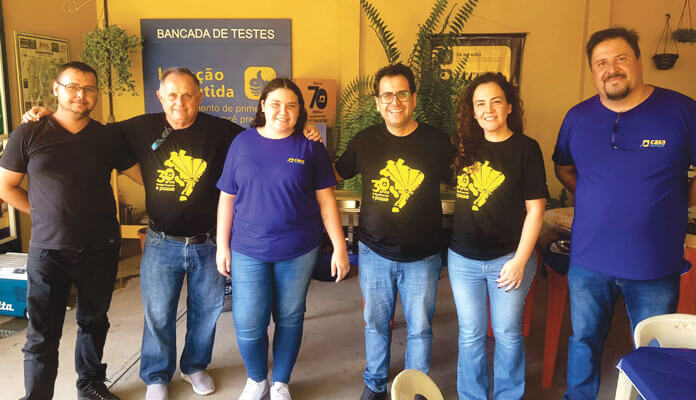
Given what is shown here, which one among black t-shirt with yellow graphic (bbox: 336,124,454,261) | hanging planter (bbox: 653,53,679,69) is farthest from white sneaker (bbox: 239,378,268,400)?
hanging planter (bbox: 653,53,679,69)

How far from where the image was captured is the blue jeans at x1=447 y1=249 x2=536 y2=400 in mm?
1850

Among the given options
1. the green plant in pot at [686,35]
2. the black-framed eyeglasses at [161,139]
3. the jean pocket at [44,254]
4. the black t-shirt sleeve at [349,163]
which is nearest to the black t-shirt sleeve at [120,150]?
the black-framed eyeglasses at [161,139]

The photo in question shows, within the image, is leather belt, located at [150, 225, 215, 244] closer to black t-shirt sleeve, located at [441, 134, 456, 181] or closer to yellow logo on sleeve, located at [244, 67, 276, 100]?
black t-shirt sleeve, located at [441, 134, 456, 181]

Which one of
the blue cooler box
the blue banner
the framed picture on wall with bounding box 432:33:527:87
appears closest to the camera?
the blue cooler box

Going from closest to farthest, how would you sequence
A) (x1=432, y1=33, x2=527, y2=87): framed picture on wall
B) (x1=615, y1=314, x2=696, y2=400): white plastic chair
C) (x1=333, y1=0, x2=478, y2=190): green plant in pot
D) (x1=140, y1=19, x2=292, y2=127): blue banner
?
1. (x1=615, y1=314, x2=696, y2=400): white plastic chair
2. (x1=333, y1=0, x2=478, y2=190): green plant in pot
3. (x1=432, y1=33, x2=527, y2=87): framed picture on wall
4. (x1=140, y1=19, x2=292, y2=127): blue banner

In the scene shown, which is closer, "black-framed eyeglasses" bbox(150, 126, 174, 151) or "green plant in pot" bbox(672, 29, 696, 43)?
"black-framed eyeglasses" bbox(150, 126, 174, 151)

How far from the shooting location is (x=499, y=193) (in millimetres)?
1827

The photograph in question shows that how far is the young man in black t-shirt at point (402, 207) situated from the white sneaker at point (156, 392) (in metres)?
0.97

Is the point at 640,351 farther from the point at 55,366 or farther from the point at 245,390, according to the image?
the point at 55,366

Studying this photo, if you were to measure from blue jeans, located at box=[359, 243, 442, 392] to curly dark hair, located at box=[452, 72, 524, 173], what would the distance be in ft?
1.39

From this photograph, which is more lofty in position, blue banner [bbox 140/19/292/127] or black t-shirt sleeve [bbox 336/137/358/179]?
blue banner [bbox 140/19/292/127]

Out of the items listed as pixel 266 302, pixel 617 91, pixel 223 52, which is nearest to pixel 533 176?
pixel 617 91

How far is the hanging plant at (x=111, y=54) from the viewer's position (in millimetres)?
4082

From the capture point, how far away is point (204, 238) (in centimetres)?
211
